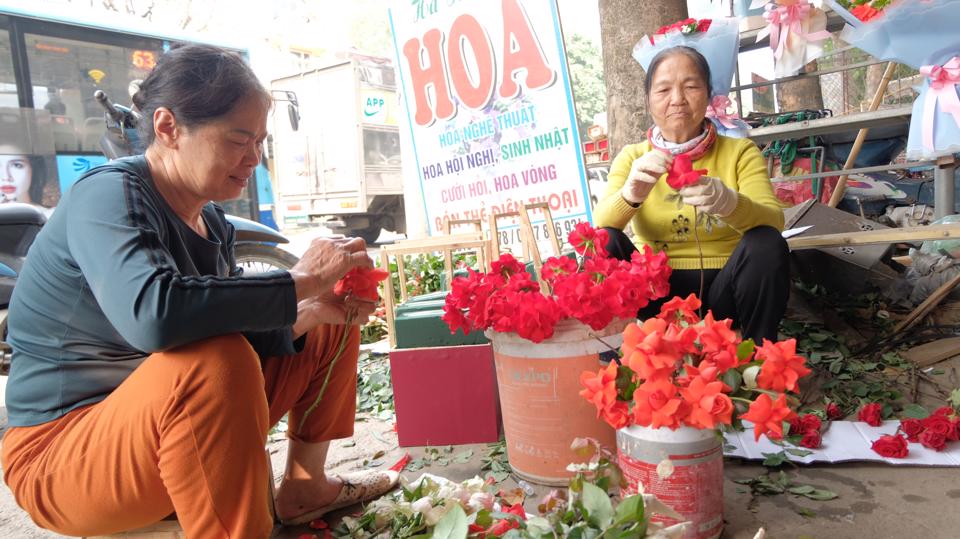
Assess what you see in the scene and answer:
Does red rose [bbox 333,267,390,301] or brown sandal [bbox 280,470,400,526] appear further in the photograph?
brown sandal [bbox 280,470,400,526]

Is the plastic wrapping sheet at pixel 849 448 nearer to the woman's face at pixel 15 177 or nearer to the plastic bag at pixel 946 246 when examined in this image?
the plastic bag at pixel 946 246

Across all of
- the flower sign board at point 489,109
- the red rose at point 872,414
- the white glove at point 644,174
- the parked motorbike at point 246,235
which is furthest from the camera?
the flower sign board at point 489,109

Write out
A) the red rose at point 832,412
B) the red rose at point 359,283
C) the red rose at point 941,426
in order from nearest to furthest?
the red rose at point 359,283
the red rose at point 941,426
the red rose at point 832,412

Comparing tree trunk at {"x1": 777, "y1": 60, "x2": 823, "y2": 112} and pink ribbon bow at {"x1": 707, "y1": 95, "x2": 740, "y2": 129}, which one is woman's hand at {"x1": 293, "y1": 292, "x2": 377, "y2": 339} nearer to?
pink ribbon bow at {"x1": 707, "y1": 95, "x2": 740, "y2": 129}

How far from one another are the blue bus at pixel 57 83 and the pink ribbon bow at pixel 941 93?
5799 millimetres

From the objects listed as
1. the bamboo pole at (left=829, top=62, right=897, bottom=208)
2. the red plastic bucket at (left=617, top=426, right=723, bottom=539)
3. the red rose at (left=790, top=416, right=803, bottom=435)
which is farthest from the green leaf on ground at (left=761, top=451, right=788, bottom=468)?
the bamboo pole at (left=829, top=62, right=897, bottom=208)

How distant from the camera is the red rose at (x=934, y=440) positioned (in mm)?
1951

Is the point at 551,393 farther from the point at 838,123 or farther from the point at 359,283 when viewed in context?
the point at 838,123

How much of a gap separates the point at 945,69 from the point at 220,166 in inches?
114

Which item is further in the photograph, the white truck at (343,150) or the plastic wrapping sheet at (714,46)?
the white truck at (343,150)

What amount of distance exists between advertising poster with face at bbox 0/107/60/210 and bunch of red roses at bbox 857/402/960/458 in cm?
696

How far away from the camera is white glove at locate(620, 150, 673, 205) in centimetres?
208

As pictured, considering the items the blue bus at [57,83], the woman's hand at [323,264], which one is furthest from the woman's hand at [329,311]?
the blue bus at [57,83]

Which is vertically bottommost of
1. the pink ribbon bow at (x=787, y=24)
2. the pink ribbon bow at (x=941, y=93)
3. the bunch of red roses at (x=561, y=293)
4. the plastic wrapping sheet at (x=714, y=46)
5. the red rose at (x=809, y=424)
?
the red rose at (x=809, y=424)
